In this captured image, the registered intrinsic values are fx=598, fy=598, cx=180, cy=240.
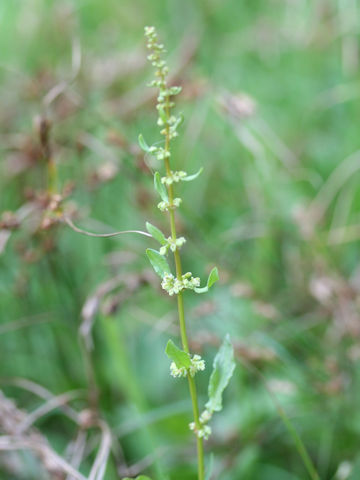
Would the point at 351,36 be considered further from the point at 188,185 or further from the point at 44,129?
the point at 44,129

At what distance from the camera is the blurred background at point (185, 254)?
1.51m

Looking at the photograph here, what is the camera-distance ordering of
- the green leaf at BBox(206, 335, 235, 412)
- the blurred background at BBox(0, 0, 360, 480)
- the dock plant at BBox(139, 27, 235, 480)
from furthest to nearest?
the blurred background at BBox(0, 0, 360, 480)
the green leaf at BBox(206, 335, 235, 412)
the dock plant at BBox(139, 27, 235, 480)

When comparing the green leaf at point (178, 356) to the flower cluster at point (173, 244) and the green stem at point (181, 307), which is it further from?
the flower cluster at point (173, 244)

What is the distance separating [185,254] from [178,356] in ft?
4.31

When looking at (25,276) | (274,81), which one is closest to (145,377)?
(25,276)

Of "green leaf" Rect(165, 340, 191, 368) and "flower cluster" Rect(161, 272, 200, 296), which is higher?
"flower cluster" Rect(161, 272, 200, 296)

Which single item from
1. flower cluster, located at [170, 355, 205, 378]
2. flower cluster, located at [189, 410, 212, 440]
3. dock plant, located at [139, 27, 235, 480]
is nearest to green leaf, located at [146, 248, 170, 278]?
dock plant, located at [139, 27, 235, 480]

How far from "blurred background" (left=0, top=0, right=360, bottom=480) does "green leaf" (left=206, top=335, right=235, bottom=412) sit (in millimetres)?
247

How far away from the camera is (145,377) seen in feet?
6.34

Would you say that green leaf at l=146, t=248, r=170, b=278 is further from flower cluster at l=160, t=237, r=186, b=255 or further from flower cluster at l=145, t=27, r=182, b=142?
flower cluster at l=145, t=27, r=182, b=142

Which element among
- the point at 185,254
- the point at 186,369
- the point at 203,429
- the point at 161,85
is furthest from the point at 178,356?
the point at 185,254

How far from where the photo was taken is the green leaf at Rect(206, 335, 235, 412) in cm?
91

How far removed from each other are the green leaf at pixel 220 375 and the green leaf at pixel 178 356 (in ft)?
0.29

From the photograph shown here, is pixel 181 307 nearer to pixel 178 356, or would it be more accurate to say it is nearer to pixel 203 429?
pixel 178 356
